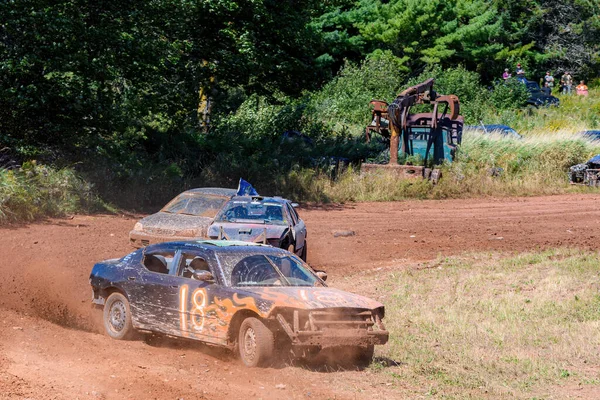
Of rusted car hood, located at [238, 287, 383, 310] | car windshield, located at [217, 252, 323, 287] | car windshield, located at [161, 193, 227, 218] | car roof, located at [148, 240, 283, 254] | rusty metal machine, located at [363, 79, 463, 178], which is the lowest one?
rusted car hood, located at [238, 287, 383, 310]

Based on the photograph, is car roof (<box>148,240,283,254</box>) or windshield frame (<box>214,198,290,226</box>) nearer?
car roof (<box>148,240,283,254</box>)

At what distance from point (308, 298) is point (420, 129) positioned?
66.7ft

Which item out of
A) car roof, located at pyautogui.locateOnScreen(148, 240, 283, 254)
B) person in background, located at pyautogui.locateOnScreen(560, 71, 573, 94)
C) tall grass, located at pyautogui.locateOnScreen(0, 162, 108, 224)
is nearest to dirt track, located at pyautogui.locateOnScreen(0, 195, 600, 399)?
tall grass, located at pyautogui.locateOnScreen(0, 162, 108, 224)

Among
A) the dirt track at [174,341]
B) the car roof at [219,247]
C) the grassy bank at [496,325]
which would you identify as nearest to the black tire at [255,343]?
the dirt track at [174,341]

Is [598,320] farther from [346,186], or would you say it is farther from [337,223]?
[346,186]

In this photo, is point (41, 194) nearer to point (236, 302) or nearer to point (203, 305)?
point (203, 305)

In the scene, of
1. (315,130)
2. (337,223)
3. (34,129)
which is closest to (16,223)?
(34,129)

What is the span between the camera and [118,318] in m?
11.3

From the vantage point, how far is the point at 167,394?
8.35 metres

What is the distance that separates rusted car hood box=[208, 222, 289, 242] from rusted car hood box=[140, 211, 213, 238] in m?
0.38

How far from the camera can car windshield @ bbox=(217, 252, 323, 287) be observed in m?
10.4

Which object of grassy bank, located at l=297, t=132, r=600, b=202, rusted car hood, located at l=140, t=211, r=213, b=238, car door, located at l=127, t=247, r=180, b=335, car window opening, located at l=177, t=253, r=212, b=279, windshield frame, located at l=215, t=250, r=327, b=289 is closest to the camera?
windshield frame, located at l=215, t=250, r=327, b=289

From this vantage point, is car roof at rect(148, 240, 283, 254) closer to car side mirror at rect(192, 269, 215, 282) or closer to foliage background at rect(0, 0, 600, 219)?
car side mirror at rect(192, 269, 215, 282)

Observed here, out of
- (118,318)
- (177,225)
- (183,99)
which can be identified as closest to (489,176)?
(183,99)
